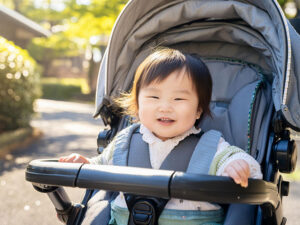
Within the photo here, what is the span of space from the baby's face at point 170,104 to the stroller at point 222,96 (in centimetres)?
43

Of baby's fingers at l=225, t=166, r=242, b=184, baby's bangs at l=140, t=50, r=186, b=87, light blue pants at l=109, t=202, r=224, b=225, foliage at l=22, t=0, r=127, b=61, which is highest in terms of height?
foliage at l=22, t=0, r=127, b=61

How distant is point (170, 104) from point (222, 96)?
2.46 feet

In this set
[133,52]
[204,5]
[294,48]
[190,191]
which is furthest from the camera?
[133,52]

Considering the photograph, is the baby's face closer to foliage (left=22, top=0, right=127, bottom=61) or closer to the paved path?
the paved path

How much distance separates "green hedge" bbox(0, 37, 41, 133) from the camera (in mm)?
7281

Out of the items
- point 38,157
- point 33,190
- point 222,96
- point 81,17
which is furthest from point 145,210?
point 81,17

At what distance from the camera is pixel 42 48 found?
29797mm

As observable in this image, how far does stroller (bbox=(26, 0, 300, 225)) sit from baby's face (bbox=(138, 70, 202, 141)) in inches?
17.0

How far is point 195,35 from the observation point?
2768mm

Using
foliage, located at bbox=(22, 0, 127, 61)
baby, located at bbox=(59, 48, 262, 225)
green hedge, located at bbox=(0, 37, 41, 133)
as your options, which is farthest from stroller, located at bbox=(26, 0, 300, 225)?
foliage, located at bbox=(22, 0, 127, 61)

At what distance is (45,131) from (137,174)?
859cm

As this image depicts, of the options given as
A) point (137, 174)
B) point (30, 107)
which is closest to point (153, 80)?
point (137, 174)

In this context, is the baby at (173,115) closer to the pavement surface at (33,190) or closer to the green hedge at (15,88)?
the pavement surface at (33,190)

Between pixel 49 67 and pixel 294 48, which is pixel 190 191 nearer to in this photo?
pixel 294 48
